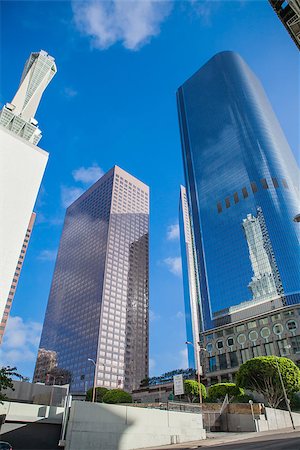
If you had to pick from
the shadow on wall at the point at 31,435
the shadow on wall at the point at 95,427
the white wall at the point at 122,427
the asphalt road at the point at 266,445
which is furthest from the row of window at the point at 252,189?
the shadow on wall at the point at 31,435

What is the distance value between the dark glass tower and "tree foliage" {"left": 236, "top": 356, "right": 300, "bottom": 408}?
5844 centimetres

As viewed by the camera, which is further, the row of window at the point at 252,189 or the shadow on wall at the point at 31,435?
the row of window at the point at 252,189

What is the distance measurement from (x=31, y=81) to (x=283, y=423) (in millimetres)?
108984

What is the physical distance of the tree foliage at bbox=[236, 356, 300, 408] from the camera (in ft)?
174

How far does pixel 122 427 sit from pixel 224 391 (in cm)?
4307

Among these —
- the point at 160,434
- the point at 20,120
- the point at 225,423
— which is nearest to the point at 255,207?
the point at 20,120

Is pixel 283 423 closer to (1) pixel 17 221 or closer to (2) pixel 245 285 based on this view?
(1) pixel 17 221

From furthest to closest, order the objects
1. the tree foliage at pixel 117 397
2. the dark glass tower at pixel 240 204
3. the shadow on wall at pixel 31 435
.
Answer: the dark glass tower at pixel 240 204
the tree foliage at pixel 117 397
the shadow on wall at pixel 31 435

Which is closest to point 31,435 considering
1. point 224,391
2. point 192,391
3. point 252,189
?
point 224,391

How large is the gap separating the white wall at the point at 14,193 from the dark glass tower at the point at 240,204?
9260cm

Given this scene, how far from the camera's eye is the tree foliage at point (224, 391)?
194 ft

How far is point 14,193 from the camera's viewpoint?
5191 centimetres

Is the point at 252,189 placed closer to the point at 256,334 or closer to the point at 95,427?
the point at 256,334

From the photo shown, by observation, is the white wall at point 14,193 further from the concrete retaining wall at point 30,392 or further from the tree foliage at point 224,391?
the tree foliage at point 224,391
